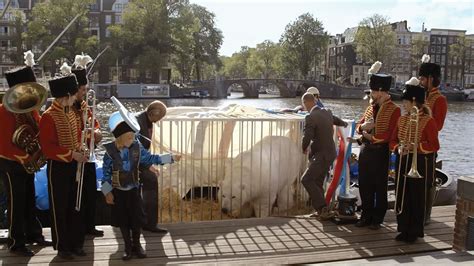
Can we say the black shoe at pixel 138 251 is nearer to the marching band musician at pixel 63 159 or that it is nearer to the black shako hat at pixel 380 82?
the marching band musician at pixel 63 159

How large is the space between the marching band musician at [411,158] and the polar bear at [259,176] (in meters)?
1.97

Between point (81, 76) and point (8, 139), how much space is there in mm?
1038

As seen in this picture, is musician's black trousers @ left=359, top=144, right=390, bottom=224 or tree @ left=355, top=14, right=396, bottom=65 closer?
musician's black trousers @ left=359, top=144, right=390, bottom=224

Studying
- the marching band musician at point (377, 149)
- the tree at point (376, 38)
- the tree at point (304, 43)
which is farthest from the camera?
the tree at point (304, 43)

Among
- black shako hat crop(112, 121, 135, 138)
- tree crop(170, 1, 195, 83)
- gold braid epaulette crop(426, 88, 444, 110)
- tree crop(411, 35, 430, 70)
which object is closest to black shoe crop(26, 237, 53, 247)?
black shako hat crop(112, 121, 135, 138)

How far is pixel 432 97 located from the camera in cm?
595

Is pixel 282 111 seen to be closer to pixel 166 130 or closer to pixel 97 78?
pixel 166 130

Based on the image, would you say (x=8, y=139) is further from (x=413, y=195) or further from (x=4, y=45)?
(x=4, y=45)

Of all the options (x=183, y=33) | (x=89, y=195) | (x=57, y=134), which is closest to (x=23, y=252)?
(x=89, y=195)

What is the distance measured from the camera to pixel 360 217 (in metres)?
6.24

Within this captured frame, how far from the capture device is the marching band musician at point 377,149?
19.1ft

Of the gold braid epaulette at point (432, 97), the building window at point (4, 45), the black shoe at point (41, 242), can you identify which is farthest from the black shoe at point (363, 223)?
the building window at point (4, 45)

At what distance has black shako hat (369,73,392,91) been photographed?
5.84 metres

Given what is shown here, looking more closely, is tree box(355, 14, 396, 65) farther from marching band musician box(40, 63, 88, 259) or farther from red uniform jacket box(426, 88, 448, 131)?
marching band musician box(40, 63, 88, 259)
